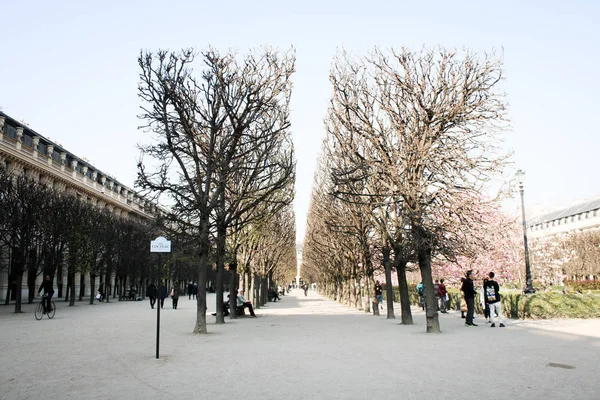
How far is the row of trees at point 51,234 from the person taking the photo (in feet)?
107

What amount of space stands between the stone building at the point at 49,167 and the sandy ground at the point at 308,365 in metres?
20.9

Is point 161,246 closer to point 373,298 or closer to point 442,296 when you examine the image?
point 373,298

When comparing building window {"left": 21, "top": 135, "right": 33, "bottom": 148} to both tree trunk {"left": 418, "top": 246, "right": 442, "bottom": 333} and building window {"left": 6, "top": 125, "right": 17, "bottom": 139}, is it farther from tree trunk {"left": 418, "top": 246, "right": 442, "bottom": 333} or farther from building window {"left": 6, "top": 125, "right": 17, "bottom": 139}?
tree trunk {"left": 418, "top": 246, "right": 442, "bottom": 333}

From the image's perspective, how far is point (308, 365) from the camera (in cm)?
1070

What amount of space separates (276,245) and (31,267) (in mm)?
18514

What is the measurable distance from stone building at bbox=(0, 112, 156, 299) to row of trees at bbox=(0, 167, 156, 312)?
1059 mm

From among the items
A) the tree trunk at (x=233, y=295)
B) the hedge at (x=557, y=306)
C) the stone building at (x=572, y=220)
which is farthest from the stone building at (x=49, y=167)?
the stone building at (x=572, y=220)

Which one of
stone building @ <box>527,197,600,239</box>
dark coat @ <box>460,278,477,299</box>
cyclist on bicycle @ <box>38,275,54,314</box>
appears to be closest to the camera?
dark coat @ <box>460,278,477,299</box>

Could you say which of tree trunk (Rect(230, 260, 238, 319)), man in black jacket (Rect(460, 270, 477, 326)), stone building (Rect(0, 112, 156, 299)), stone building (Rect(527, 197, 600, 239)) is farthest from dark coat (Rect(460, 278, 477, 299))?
stone building (Rect(527, 197, 600, 239))

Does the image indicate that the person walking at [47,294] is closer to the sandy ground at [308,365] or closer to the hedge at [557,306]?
the sandy ground at [308,365]

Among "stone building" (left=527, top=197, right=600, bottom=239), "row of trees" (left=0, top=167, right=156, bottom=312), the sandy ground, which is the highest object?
"stone building" (left=527, top=197, right=600, bottom=239)

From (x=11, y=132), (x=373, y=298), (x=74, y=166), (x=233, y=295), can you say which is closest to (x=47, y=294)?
(x=233, y=295)

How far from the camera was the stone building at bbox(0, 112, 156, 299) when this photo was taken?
155 ft

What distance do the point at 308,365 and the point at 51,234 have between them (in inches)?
1197
